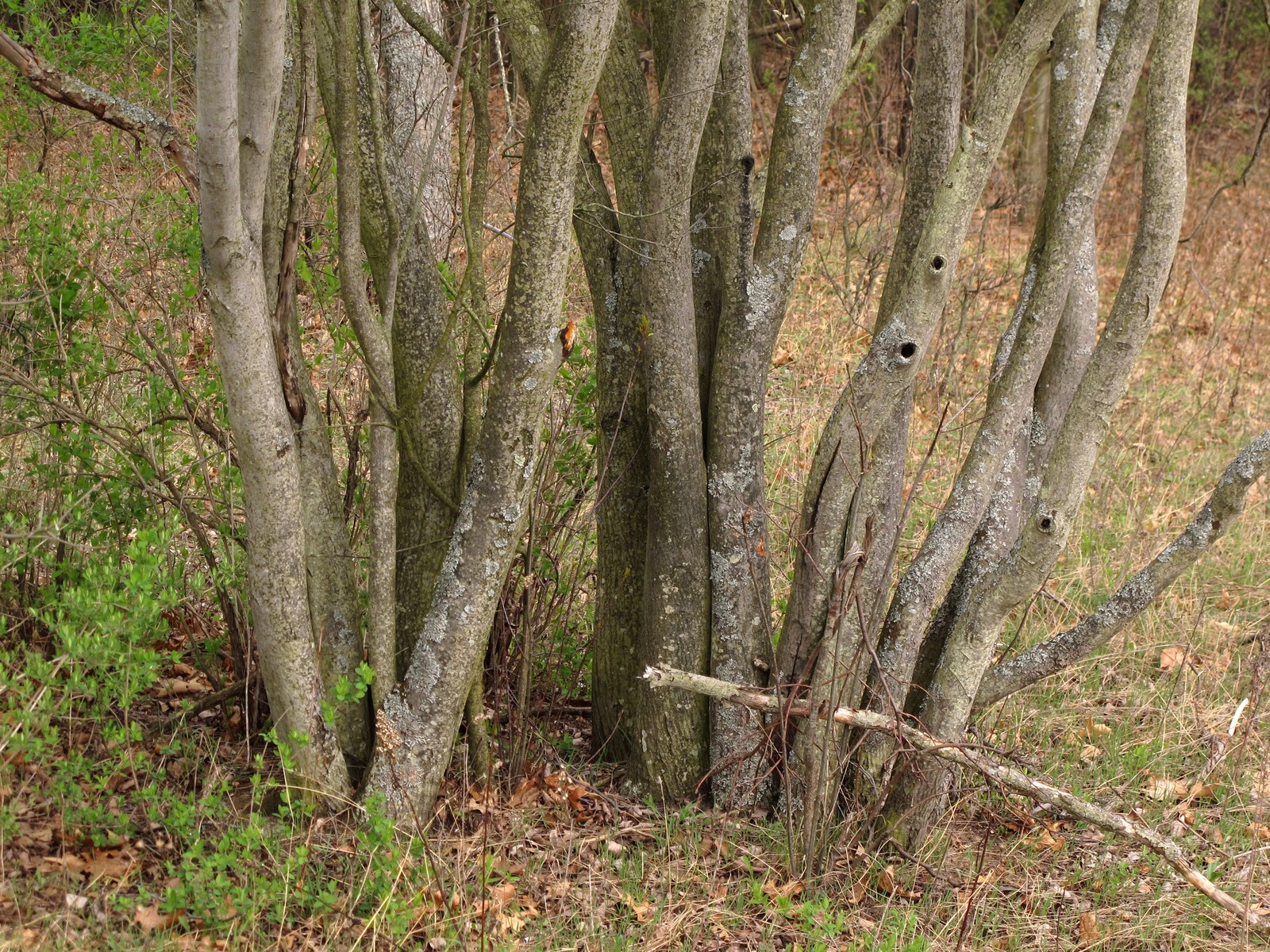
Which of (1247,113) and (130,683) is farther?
(1247,113)

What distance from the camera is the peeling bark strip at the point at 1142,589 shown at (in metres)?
3.29

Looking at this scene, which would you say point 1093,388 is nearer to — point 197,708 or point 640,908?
point 640,908

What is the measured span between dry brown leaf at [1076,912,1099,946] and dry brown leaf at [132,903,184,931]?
2588 millimetres

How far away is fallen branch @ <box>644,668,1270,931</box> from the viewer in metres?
3.04

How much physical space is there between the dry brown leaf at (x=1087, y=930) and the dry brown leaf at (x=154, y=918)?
8.49ft

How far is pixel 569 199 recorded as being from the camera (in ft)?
10.1

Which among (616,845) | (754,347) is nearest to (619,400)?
(754,347)

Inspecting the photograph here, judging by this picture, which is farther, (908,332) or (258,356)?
(908,332)

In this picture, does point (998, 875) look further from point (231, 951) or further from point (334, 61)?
point (334, 61)

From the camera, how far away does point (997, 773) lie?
10.3ft

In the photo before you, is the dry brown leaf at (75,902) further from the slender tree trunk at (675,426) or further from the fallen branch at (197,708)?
the slender tree trunk at (675,426)

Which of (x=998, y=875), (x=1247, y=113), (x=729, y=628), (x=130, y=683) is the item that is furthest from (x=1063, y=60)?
(x=1247, y=113)

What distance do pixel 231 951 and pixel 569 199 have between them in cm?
219

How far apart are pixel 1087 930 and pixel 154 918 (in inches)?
105
